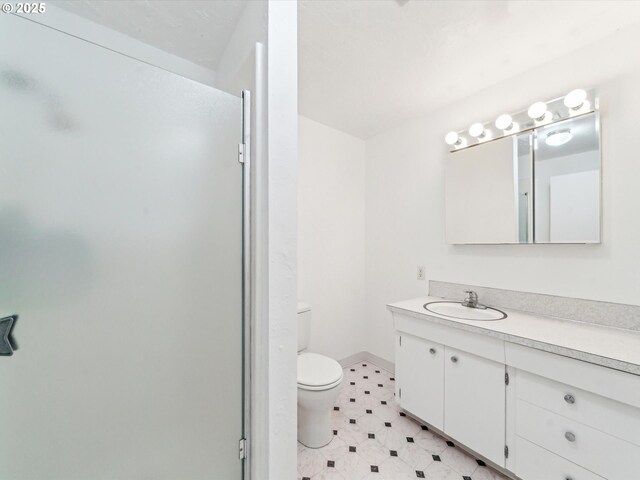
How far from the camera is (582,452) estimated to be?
3.63 feet

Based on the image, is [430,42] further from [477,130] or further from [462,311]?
[462,311]

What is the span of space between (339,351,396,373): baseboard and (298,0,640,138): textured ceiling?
2401 mm

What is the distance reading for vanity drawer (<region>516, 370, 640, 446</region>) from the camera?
1000 mm

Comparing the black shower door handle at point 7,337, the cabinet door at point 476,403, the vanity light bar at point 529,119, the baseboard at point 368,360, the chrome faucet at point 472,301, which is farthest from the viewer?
the baseboard at point 368,360

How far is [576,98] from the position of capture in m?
1.45

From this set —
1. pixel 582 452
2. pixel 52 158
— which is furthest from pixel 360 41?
pixel 582 452

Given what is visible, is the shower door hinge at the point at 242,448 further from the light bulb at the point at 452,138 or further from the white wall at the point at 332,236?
the light bulb at the point at 452,138

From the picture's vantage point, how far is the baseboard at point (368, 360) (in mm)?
2514

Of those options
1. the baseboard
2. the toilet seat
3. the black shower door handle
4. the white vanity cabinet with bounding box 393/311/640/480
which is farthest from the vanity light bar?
the black shower door handle

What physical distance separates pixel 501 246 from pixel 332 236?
54.2 inches

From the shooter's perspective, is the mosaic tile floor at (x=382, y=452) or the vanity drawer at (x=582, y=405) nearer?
the vanity drawer at (x=582, y=405)

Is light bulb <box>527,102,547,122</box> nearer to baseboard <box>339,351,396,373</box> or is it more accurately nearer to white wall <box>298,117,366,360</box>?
white wall <box>298,117,366,360</box>

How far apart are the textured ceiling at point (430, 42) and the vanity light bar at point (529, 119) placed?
0.29m

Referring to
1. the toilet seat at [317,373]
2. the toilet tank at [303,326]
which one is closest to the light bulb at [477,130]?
the toilet tank at [303,326]
